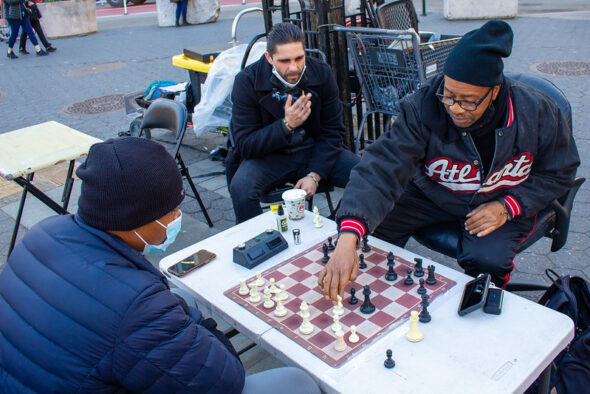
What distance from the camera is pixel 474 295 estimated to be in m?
1.99

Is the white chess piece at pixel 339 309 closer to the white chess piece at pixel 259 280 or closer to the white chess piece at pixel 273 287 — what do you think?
the white chess piece at pixel 273 287

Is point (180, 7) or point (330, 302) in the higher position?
point (180, 7)

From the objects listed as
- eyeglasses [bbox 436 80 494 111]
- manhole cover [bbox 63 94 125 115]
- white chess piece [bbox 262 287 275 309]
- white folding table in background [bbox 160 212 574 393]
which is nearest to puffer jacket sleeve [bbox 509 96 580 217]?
eyeglasses [bbox 436 80 494 111]

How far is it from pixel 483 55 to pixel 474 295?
977mm

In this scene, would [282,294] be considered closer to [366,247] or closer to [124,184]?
[366,247]

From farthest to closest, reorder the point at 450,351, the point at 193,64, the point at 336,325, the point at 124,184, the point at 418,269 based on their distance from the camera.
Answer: the point at 193,64 → the point at 418,269 → the point at 336,325 → the point at 450,351 → the point at 124,184

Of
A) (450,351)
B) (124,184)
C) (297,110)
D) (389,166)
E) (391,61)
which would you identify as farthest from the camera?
(391,61)

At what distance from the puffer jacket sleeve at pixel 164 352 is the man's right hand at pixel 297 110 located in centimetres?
187

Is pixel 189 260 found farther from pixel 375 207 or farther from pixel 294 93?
pixel 294 93

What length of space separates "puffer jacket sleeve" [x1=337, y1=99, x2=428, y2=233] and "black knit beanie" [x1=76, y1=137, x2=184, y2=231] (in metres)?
0.96

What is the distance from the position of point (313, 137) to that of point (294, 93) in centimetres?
34

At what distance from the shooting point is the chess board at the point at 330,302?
1.88 m

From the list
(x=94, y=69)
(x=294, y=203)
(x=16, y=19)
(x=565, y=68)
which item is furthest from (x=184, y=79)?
(x=294, y=203)

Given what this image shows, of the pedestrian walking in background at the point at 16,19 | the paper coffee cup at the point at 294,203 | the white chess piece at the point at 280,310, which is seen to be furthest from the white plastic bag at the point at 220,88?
the pedestrian walking in background at the point at 16,19
